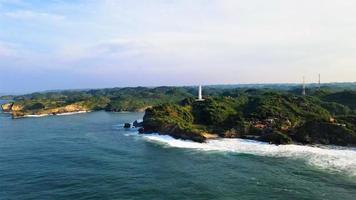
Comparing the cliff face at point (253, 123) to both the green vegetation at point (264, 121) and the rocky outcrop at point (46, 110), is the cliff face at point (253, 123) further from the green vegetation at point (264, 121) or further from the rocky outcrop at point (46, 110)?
the rocky outcrop at point (46, 110)

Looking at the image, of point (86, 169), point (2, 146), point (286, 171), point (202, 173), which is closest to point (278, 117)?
point (286, 171)

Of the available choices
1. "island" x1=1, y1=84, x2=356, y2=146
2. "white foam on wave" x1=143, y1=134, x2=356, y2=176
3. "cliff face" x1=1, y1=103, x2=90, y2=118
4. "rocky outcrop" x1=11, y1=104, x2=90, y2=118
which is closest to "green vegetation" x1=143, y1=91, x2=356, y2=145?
"island" x1=1, y1=84, x2=356, y2=146

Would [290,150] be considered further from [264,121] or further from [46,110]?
[46,110]

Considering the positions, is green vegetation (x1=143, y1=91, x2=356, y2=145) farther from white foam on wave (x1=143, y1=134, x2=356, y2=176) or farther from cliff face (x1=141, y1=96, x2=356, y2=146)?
white foam on wave (x1=143, y1=134, x2=356, y2=176)

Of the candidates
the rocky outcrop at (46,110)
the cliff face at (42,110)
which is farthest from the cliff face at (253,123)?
the cliff face at (42,110)

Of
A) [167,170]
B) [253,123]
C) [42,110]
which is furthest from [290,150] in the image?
[42,110]
